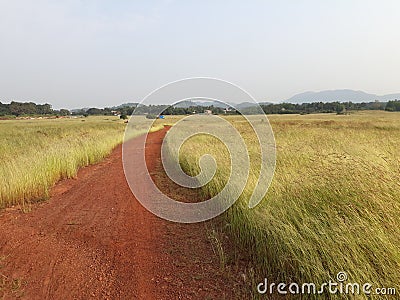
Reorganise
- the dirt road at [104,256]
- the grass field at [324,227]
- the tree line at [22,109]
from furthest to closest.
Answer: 1. the tree line at [22,109]
2. the dirt road at [104,256]
3. the grass field at [324,227]

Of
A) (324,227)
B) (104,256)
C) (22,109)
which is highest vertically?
(324,227)

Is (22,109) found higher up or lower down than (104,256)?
lower down

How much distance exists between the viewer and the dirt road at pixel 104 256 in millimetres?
3441

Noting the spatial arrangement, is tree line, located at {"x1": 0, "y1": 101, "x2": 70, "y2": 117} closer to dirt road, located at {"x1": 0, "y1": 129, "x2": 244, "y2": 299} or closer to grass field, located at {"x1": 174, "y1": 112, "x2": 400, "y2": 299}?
dirt road, located at {"x1": 0, "y1": 129, "x2": 244, "y2": 299}

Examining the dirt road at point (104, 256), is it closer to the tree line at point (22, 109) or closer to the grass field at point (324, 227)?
the grass field at point (324, 227)

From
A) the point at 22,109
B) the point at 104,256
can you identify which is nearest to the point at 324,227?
the point at 104,256

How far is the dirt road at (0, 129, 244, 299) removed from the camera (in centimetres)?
344

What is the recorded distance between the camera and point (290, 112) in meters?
78.9

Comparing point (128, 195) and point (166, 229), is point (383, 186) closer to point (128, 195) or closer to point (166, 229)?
point (166, 229)

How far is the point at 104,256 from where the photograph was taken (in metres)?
4.20

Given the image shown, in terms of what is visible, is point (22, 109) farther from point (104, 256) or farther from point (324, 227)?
point (324, 227)

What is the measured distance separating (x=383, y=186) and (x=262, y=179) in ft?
6.55

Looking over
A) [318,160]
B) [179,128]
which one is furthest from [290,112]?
[318,160]

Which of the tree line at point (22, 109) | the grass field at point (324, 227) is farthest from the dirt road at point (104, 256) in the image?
the tree line at point (22, 109)
